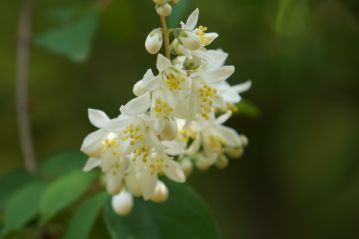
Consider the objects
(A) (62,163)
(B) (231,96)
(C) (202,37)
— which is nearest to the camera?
(C) (202,37)

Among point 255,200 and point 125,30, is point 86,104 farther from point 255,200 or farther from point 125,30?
point 255,200

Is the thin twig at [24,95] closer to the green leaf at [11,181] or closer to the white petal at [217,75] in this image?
the green leaf at [11,181]

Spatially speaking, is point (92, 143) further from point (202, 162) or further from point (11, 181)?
point (11, 181)

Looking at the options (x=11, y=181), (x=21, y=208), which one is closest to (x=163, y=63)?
(x=21, y=208)

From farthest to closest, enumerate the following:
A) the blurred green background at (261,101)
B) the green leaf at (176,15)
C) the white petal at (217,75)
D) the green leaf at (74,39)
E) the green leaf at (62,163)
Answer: the blurred green background at (261,101) → the green leaf at (74,39) → the green leaf at (62,163) → the green leaf at (176,15) → the white petal at (217,75)

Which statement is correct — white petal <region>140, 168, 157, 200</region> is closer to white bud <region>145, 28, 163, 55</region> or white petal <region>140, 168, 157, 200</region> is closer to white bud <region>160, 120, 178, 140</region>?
white bud <region>160, 120, 178, 140</region>

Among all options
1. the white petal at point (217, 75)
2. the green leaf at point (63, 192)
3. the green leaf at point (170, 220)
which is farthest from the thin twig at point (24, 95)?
the white petal at point (217, 75)

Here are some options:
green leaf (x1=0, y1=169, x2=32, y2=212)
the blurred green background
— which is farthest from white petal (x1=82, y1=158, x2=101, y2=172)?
the blurred green background
